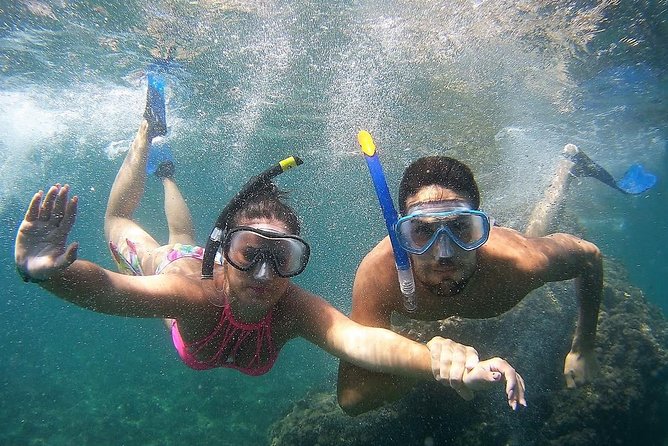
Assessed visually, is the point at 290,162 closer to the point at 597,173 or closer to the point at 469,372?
the point at 469,372

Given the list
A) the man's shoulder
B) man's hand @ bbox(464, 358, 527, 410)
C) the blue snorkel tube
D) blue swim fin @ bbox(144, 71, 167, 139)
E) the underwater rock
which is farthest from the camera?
blue swim fin @ bbox(144, 71, 167, 139)

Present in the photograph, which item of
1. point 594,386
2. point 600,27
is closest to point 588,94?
point 600,27

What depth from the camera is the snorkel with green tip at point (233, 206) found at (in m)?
3.67

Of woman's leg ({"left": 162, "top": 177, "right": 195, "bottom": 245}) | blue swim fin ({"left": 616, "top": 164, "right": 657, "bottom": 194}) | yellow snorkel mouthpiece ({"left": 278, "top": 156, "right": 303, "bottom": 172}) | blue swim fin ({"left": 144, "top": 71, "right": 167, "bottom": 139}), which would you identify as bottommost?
blue swim fin ({"left": 616, "top": 164, "right": 657, "bottom": 194})

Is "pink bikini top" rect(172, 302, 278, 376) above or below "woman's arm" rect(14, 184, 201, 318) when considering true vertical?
below

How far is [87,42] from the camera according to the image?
13.1 metres

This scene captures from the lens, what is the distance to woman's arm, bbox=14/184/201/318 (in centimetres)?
241

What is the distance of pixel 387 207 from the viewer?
338 cm

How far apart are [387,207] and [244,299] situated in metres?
1.57

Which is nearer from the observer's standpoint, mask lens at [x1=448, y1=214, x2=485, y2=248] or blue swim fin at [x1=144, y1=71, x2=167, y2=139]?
mask lens at [x1=448, y1=214, x2=485, y2=248]

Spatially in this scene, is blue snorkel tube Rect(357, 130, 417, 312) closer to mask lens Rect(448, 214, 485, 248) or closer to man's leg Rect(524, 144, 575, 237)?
mask lens Rect(448, 214, 485, 248)

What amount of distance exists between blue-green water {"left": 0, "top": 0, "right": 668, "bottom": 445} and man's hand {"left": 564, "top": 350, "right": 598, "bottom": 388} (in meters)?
8.57

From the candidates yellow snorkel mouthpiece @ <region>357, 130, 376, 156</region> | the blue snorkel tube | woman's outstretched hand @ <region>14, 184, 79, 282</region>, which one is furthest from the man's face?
woman's outstretched hand @ <region>14, 184, 79, 282</region>

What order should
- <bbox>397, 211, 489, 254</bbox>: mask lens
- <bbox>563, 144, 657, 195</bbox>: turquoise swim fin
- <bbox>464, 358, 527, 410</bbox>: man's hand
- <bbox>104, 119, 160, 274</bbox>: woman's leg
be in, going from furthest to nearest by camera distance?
<bbox>563, 144, 657, 195</bbox>: turquoise swim fin → <bbox>104, 119, 160, 274</bbox>: woman's leg → <bbox>397, 211, 489, 254</bbox>: mask lens → <bbox>464, 358, 527, 410</bbox>: man's hand
